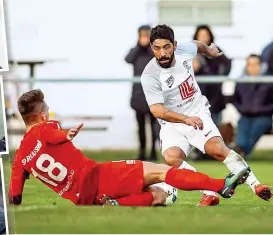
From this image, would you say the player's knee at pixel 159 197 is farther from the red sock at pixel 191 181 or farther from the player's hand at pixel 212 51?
the player's hand at pixel 212 51

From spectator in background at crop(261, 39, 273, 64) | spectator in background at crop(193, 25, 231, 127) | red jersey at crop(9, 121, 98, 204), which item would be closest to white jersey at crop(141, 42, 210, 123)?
spectator in background at crop(193, 25, 231, 127)

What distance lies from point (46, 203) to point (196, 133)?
56cm

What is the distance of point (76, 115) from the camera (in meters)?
5.93

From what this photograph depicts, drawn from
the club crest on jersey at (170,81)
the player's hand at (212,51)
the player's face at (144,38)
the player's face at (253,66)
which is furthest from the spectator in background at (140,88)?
the player's face at (253,66)

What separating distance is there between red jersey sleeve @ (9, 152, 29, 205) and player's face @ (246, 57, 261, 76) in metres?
1.09

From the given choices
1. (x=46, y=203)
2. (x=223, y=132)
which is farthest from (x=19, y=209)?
(x=223, y=132)

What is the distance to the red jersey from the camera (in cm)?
532

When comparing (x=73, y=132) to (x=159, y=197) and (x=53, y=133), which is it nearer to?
(x=53, y=133)

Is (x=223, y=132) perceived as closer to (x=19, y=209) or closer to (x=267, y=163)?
(x=267, y=163)

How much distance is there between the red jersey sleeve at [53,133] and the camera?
17.2ft

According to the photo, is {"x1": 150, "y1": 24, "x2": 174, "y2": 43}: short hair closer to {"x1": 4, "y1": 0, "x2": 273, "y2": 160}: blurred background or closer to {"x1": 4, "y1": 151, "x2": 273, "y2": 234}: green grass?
{"x1": 4, "y1": 0, "x2": 273, "y2": 160}: blurred background

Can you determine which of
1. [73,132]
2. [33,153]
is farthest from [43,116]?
[73,132]

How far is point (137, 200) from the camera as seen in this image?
5383mm

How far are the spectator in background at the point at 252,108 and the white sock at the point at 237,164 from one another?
560 mm
